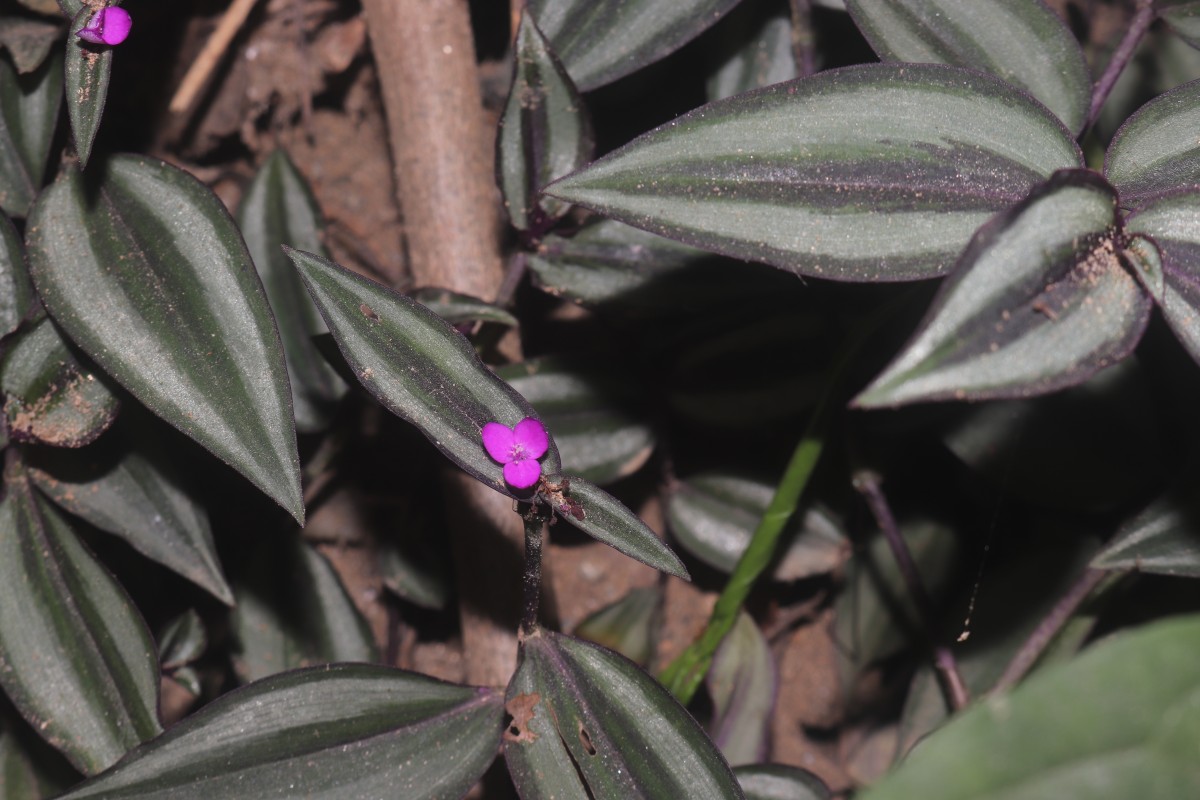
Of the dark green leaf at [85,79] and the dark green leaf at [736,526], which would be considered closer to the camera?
the dark green leaf at [85,79]

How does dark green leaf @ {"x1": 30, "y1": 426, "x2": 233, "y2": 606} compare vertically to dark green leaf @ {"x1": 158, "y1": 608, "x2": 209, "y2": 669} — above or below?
above

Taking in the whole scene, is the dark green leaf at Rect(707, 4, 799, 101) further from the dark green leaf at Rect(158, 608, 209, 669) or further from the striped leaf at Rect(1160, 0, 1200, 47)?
the dark green leaf at Rect(158, 608, 209, 669)

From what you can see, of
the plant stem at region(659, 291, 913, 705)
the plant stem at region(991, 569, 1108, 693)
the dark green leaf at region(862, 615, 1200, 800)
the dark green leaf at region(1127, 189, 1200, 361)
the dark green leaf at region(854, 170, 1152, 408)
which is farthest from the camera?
the plant stem at region(991, 569, 1108, 693)

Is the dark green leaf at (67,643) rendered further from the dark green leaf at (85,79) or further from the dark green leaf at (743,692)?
the dark green leaf at (743,692)

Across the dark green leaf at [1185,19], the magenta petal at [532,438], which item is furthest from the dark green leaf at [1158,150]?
the magenta petal at [532,438]

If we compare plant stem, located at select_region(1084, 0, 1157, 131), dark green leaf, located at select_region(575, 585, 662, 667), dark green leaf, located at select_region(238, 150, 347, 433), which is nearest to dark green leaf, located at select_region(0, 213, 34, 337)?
dark green leaf, located at select_region(238, 150, 347, 433)

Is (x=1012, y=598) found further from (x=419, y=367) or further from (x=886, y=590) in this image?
(x=419, y=367)

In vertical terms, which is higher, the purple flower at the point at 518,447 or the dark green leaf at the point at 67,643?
the purple flower at the point at 518,447
